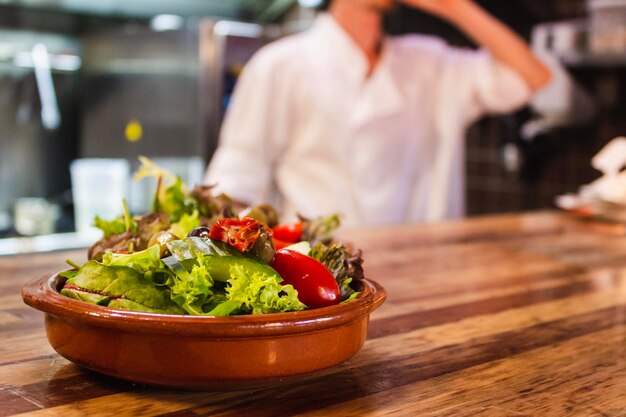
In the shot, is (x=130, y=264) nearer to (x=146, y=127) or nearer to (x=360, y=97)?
(x=360, y=97)

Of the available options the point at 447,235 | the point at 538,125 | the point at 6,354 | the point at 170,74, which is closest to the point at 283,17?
the point at 170,74

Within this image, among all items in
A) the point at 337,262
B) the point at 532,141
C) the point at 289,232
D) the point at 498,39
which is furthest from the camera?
the point at 532,141

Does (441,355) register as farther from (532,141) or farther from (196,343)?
(532,141)

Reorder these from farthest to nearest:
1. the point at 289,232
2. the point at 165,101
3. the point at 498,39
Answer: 1. the point at 165,101
2. the point at 498,39
3. the point at 289,232

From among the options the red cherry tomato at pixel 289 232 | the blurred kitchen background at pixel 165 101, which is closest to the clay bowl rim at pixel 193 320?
the red cherry tomato at pixel 289 232

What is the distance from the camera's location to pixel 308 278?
31.1 inches

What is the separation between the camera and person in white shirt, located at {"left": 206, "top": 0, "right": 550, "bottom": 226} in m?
2.81

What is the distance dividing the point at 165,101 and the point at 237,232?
329 cm

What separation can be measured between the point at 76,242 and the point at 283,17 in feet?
6.28

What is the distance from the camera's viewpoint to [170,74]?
3.92 meters

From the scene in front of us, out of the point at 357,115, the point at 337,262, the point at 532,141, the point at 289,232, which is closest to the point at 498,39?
the point at 357,115

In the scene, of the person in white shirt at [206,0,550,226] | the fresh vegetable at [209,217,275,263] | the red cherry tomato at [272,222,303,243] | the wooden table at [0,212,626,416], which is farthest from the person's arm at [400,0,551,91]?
the fresh vegetable at [209,217,275,263]

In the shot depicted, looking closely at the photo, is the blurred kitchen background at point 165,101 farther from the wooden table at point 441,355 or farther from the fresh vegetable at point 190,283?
the fresh vegetable at point 190,283

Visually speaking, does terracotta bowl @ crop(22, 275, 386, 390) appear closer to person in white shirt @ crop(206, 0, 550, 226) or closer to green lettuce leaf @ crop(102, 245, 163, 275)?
green lettuce leaf @ crop(102, 245, 163, 275)
